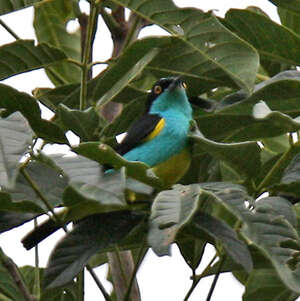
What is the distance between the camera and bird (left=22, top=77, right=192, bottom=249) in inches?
112

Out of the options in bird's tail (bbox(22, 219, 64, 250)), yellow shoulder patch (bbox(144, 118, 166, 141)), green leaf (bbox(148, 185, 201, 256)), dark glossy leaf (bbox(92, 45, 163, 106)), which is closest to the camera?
green leaf (bbox(148, 185, 201, 256))

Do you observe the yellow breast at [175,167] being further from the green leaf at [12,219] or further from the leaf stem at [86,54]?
the green leaf at [12,219]

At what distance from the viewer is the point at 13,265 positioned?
2264 millimetres

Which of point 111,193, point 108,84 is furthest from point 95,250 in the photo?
point 108,84

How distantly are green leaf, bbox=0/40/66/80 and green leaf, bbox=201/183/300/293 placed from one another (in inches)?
34.2

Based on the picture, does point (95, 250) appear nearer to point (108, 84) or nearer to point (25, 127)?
point (25, 127)

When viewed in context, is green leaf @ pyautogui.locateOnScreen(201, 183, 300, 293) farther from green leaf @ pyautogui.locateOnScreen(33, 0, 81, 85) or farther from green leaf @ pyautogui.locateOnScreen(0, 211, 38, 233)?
green leaf @ pyautogui.locateOnScreen(33, 0, 81, 85)

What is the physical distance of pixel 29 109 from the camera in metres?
2.47

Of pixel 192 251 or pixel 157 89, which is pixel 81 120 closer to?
pixel 192 251

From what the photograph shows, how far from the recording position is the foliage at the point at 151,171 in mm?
1926

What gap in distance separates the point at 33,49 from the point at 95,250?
0.86 meters

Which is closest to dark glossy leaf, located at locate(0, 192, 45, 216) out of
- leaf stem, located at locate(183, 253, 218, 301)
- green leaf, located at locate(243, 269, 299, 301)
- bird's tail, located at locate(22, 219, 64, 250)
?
bird's tail, located at locate(22, 219, 64, 250)

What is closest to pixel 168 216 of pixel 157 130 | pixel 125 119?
pixel 125 119

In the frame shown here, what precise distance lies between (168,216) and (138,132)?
118 cm
